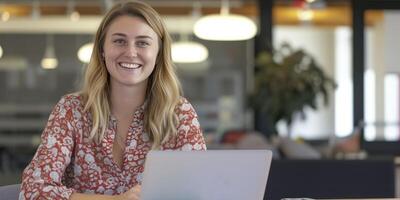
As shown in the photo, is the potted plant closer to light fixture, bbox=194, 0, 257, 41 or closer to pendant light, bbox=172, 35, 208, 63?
light fixture, bbox=194, 0, 257, 41

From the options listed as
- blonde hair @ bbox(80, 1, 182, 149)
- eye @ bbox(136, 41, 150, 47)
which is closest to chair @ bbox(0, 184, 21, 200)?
blonde hair @ bbox(80, 1, 182, 149)

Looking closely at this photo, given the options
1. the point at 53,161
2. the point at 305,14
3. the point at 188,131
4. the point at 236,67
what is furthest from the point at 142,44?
the point at 305,14

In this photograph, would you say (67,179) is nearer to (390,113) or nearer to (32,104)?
(390,113)

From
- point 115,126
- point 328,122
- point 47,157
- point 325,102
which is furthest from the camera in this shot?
point 328,122

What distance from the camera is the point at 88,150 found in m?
2.43

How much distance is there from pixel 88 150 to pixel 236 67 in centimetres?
937

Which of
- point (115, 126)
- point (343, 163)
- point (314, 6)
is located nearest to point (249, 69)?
point (314, 6)

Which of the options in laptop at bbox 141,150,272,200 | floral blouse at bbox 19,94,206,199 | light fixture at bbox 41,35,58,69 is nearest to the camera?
laptop at bbox 141,150,272,200

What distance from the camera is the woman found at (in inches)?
95.0

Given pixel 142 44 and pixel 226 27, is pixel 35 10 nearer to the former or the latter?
pixel 226 27

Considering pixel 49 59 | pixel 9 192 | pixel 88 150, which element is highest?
pixel 88 150

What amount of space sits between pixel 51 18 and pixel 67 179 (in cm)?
966

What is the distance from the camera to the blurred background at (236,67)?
10023mm

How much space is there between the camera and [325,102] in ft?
33.0
